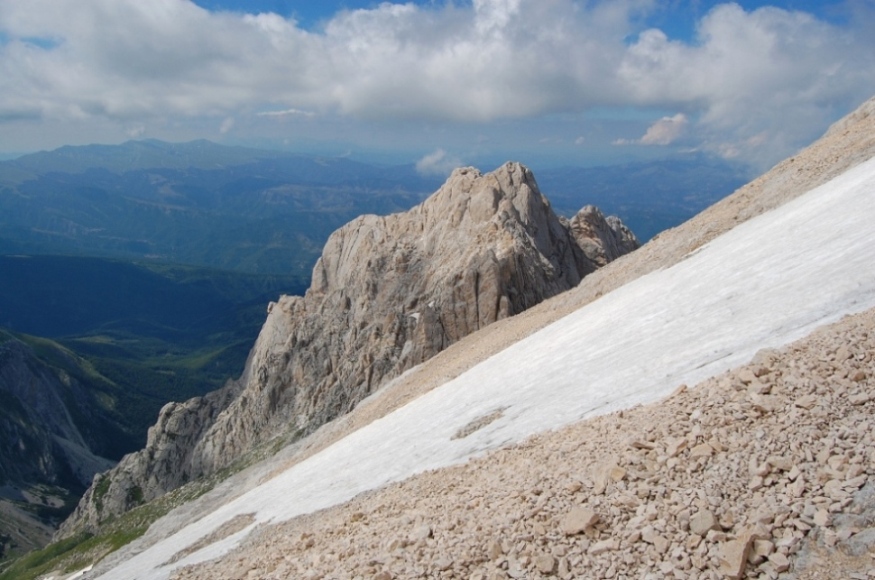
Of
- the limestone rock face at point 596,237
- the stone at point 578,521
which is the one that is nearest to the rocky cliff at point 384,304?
the limestone rock face at point 596,237

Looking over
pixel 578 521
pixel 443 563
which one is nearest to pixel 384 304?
pixel 443 563

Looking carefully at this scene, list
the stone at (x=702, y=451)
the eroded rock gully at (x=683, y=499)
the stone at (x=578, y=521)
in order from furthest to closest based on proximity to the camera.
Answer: the stone at (x=702, y=451), the stone at (x=578, y=521), the eroded rock gully at (x=683, y=499)

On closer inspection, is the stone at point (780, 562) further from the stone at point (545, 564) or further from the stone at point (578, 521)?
the stone at point (545, 564)

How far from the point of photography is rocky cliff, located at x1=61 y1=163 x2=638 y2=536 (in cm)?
7125

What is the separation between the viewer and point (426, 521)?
1532cm

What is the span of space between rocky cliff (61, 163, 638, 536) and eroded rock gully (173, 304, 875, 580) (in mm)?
52209

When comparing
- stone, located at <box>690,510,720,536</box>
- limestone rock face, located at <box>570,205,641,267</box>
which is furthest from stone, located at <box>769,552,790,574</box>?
limestone rock face, located at <box>570,205,641,267</box>

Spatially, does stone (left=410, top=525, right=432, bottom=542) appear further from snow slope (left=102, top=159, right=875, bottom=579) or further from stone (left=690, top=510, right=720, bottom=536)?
snow slope (left=102, top=159, right=875, bottom=579)

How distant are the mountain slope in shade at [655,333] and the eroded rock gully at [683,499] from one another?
0.80m

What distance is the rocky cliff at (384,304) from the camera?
71.2m

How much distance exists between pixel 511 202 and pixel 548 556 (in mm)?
71032

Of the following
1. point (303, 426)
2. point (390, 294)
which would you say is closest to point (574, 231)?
point (390, 294)

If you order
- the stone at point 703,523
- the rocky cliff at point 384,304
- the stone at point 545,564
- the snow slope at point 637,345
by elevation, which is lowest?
the stone at point 703,523

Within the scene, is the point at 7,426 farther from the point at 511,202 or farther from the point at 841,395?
the point at 841,395
